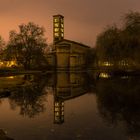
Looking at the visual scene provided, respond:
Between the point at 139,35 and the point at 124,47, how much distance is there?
2.70 m

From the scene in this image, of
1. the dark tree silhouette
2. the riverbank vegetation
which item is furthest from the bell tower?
the riverbank vegetation

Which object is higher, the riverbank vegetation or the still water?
the riverbank vegetation

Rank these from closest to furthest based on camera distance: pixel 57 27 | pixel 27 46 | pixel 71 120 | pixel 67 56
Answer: pixel 71 120, pixel 27 46, pixel 67 56, pixel 57 27

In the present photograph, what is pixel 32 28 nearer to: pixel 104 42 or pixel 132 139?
pixel 104 42

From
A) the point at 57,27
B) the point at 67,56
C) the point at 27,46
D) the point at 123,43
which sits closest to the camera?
Result: the point at 123,43

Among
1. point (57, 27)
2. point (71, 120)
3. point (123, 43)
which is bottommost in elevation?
point (71, 120)

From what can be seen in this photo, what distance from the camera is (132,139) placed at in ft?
32.8

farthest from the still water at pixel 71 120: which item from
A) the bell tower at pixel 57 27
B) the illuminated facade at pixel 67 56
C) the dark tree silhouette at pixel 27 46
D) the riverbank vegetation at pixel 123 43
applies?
the bell tower at pixel 57 27

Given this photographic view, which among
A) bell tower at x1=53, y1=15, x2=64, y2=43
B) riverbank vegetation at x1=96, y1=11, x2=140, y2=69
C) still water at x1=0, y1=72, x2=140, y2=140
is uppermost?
bell tower at x1=53, y1=15, x2=64, y2=43

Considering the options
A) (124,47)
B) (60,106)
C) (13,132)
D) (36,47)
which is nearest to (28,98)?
(60,106)

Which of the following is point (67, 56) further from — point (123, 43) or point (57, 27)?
point (123, 43)

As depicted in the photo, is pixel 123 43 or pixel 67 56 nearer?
pixel 123 43

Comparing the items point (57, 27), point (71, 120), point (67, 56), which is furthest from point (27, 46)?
point (71, 120)

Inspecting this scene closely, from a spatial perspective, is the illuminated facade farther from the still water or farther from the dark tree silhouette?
the still water
